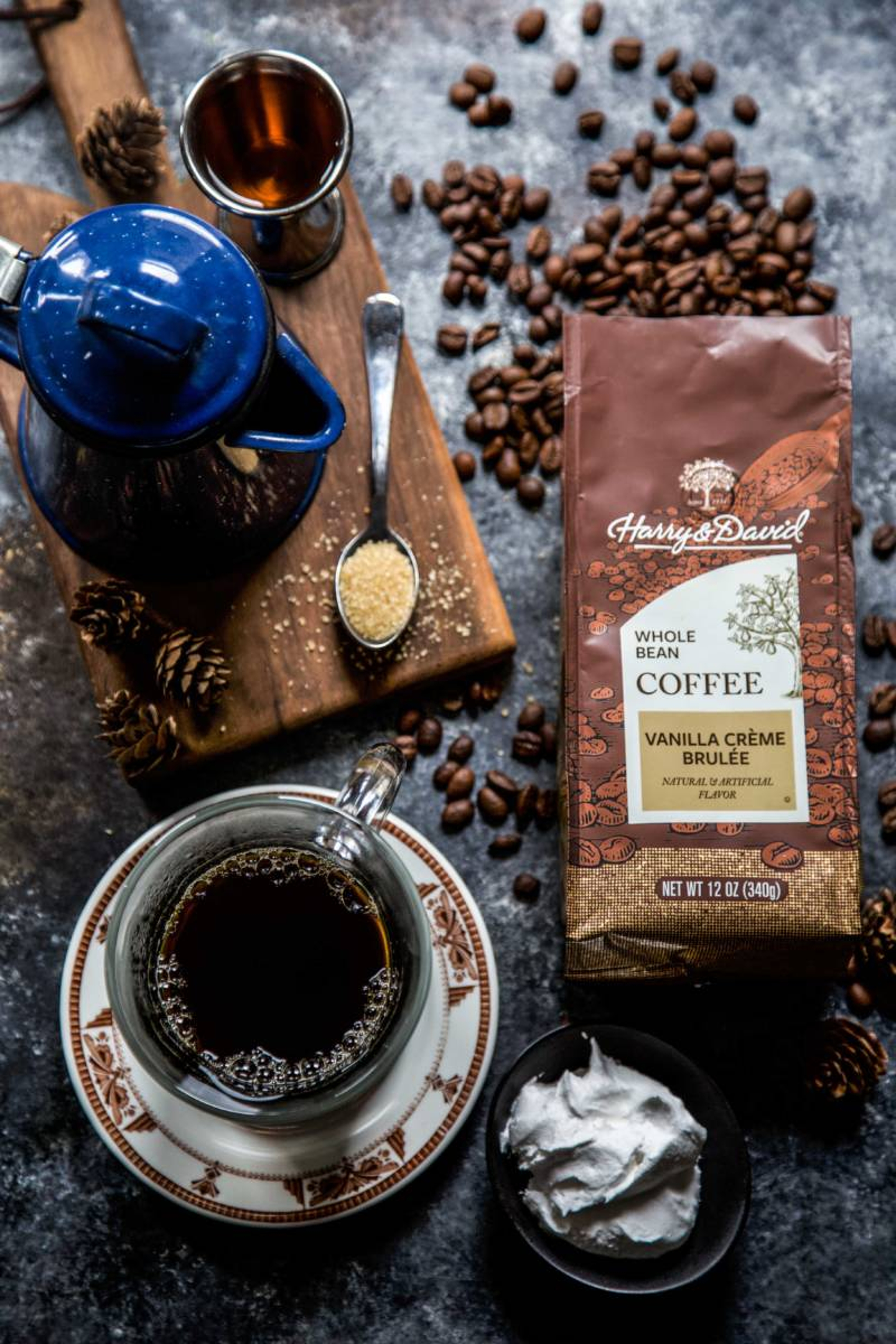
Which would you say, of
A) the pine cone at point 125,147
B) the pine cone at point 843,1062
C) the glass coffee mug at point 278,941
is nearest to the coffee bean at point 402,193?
the pine cone at point 125,147

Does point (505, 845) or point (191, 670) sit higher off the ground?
point (191, 670)

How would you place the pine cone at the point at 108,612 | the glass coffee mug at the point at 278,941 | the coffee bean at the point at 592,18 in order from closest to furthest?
the glass coffee mug at the point at 278,941 → the pine cone at the point at 108,612 → the coffee bean at the point at 592,18

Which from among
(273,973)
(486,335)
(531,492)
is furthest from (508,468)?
(273,973)

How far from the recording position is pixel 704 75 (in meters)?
1.44

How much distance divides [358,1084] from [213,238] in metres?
0.72

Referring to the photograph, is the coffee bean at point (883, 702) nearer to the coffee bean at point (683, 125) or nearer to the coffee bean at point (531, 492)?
the coffee bean at point (531, 492)

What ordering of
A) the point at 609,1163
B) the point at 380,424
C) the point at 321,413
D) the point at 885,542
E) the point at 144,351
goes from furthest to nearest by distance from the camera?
the point at 885,542, the point at 380,424, the point at 609,1163, the point at 321,413, the point at 144,351

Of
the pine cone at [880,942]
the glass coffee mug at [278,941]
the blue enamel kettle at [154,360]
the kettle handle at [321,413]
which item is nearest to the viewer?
the blue enamel kettle at [154,360]

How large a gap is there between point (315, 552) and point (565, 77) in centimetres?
64

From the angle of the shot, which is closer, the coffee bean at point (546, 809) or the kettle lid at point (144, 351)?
the kettle lid at point (144, 351)

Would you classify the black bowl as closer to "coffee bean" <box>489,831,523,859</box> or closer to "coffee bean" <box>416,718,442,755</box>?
"coffee bean" <box>489,831,523,859</box>

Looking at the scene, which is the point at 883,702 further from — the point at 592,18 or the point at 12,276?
the point at 12,276

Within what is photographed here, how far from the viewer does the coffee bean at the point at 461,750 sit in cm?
135

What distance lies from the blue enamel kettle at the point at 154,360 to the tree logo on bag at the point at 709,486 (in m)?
0.39
